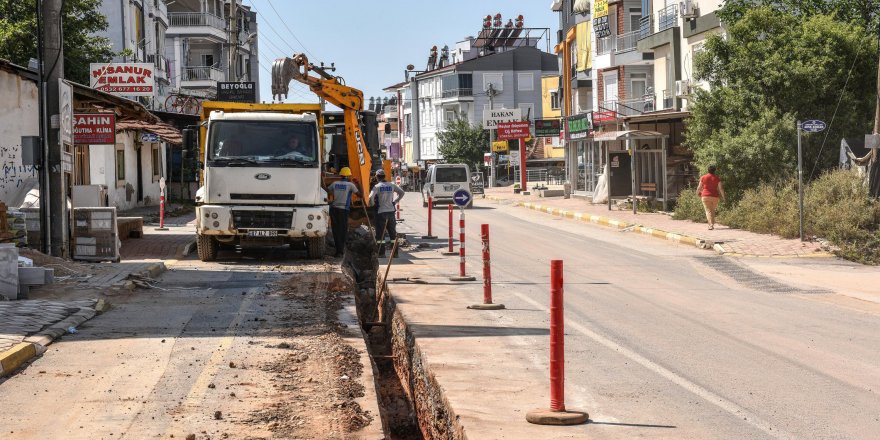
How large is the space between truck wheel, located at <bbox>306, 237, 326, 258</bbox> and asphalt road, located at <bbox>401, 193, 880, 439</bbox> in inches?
121

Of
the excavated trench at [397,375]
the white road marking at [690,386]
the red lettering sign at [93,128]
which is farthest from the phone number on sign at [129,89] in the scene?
the white road marking at [690,386]

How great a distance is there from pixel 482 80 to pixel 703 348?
9704cm

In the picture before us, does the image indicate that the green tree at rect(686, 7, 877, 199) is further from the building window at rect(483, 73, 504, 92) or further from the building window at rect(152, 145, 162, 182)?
the building window at rect(483, 73, 504, 92)

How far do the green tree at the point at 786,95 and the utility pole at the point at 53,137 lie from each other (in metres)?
18.2

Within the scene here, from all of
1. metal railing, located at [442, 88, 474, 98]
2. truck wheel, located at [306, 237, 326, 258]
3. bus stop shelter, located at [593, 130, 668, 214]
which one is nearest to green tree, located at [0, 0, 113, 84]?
truck wheel, located at [306, 237, 326, 258]

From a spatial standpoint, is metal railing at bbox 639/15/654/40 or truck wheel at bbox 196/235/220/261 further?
metal railing at bbox 639/15/654/40

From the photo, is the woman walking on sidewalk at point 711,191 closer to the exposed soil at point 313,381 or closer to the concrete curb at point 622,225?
the concrete curb at point 622,225

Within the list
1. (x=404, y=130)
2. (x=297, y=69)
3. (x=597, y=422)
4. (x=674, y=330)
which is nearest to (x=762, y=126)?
(x=297, y=69)

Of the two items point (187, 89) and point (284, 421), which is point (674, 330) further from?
point (187, 89)

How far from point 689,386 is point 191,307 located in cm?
718

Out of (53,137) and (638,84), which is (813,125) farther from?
(638,84)

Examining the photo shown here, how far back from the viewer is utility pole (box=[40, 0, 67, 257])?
709 inches

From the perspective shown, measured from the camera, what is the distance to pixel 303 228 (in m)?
20.0

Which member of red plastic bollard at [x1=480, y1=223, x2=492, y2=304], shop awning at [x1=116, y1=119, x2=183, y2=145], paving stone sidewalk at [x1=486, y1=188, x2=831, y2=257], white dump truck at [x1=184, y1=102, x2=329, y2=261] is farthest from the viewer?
shop awning at [x1=116, y1=119, x2=183, y2=145]
